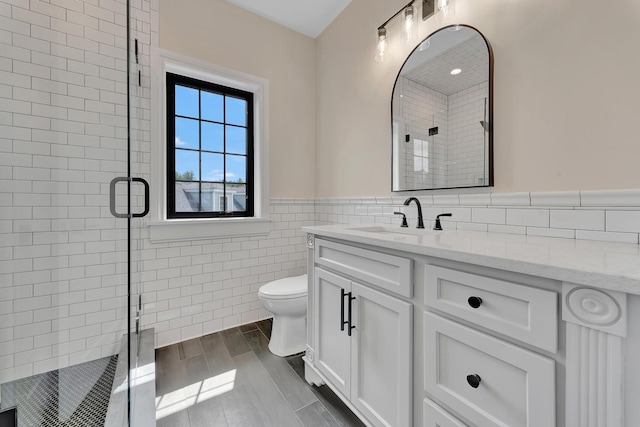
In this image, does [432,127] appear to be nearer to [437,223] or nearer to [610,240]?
[437,223]

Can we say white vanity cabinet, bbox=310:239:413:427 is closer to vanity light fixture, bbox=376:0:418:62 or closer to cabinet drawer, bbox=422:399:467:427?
cabinet drawer, bbox=422:399:467:427

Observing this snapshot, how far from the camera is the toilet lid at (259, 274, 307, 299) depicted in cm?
177

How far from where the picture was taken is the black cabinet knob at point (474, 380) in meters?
0.72

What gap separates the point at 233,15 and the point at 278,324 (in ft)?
8.36

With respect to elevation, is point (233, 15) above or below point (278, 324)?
above

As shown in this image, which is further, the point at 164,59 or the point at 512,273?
the point at 164,59

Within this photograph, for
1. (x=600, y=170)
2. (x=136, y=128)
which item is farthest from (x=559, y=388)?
(x=136, y=128)

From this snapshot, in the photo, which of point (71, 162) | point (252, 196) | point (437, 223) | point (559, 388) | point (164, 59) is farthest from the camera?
point (252, 196)

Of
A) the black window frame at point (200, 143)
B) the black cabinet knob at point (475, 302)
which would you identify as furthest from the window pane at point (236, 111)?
the black cabinet knob at point (475, 302)

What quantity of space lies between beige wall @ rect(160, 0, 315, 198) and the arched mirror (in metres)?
1.06

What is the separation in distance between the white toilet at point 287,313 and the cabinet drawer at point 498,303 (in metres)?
1.11

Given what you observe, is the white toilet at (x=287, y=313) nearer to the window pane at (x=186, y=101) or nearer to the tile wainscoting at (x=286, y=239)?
the tile wainscoting at (x=286, y=239)

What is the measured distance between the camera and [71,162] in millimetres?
1565

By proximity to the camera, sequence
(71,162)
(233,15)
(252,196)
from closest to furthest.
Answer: (71,162)
(233,15)
(252,196)
